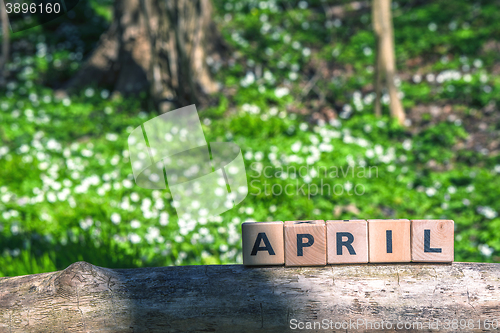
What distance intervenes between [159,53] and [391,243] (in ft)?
12.7

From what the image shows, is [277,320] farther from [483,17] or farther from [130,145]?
[483,17]

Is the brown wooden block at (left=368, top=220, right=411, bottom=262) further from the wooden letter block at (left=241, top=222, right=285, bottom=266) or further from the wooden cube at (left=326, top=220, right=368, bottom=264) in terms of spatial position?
the wooden letter block at (left=241, top=222, right=285, bottom=266)

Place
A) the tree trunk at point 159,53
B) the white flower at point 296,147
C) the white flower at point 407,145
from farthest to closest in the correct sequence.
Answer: the tree trunk at point 159,53 < the white flower at point 407,145 < the white flower at point 296,147

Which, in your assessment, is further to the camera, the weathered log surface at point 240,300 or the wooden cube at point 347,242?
the wooden cube at point 347,242

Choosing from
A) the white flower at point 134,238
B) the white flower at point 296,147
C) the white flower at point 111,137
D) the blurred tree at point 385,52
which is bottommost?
the white flower at point 134,238

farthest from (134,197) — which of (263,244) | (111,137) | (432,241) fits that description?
(432,241)

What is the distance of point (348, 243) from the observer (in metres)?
1.66

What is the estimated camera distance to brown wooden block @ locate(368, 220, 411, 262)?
5.44ft

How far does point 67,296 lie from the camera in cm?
156

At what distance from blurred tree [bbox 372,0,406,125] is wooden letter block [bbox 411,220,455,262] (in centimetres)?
301

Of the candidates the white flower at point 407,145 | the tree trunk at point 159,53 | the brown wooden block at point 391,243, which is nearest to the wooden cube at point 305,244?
the brown wooden block at point 391,243

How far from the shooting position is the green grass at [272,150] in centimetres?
297

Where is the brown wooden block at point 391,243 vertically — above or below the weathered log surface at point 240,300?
above

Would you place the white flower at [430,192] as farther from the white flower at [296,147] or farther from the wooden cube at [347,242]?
the wooden cube at [347,242]
